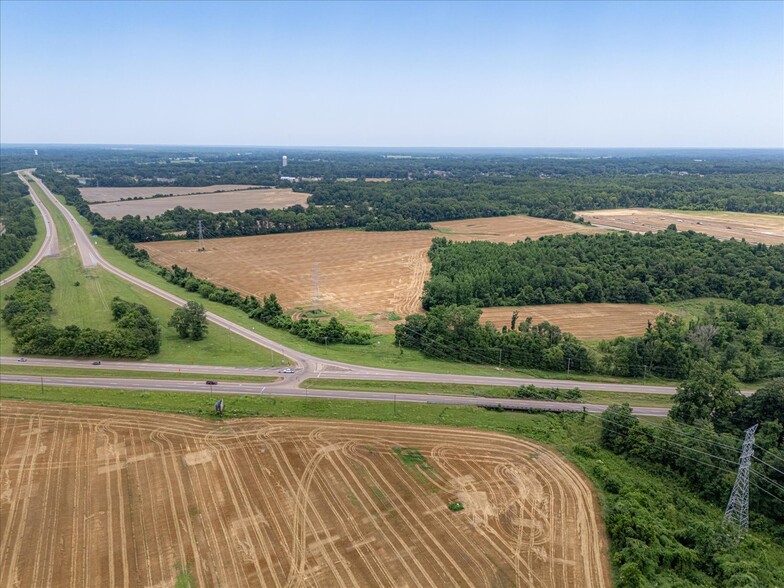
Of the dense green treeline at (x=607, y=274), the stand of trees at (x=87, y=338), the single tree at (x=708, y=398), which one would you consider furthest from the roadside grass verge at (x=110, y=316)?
the single tree at (x=708, y=398)

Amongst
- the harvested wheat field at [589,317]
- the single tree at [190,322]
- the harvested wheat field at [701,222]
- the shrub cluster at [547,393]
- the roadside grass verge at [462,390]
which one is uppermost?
the harvested wheat field at [701,222]

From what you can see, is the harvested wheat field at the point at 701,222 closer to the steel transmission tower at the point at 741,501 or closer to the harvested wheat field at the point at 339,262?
the harvested wheat field at the point at 339,262

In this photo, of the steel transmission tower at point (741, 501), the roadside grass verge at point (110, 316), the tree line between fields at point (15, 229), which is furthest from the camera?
the tree line between fields at point (15, 229)

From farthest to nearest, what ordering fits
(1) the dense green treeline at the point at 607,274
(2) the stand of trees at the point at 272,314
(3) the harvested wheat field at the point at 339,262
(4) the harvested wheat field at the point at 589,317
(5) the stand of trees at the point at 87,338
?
(3) the harvested wheat field at the point at 339,262 → (1) the dense green treeline at the point at 607,274 → (4) the harvested wheat field at the point at 589,317 → (2) the stand of trees at the point at 272,314 → (5) the stand of trees at the point at 87,338

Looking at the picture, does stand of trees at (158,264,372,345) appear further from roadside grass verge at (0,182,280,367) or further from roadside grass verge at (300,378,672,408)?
roadside grass verge at (300,378,672,408)

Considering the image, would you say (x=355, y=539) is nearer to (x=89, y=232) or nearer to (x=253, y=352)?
(x=253, y=352)

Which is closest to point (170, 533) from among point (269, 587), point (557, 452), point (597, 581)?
point (269, 587)

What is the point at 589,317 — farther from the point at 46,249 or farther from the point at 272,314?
the point at 46,249
